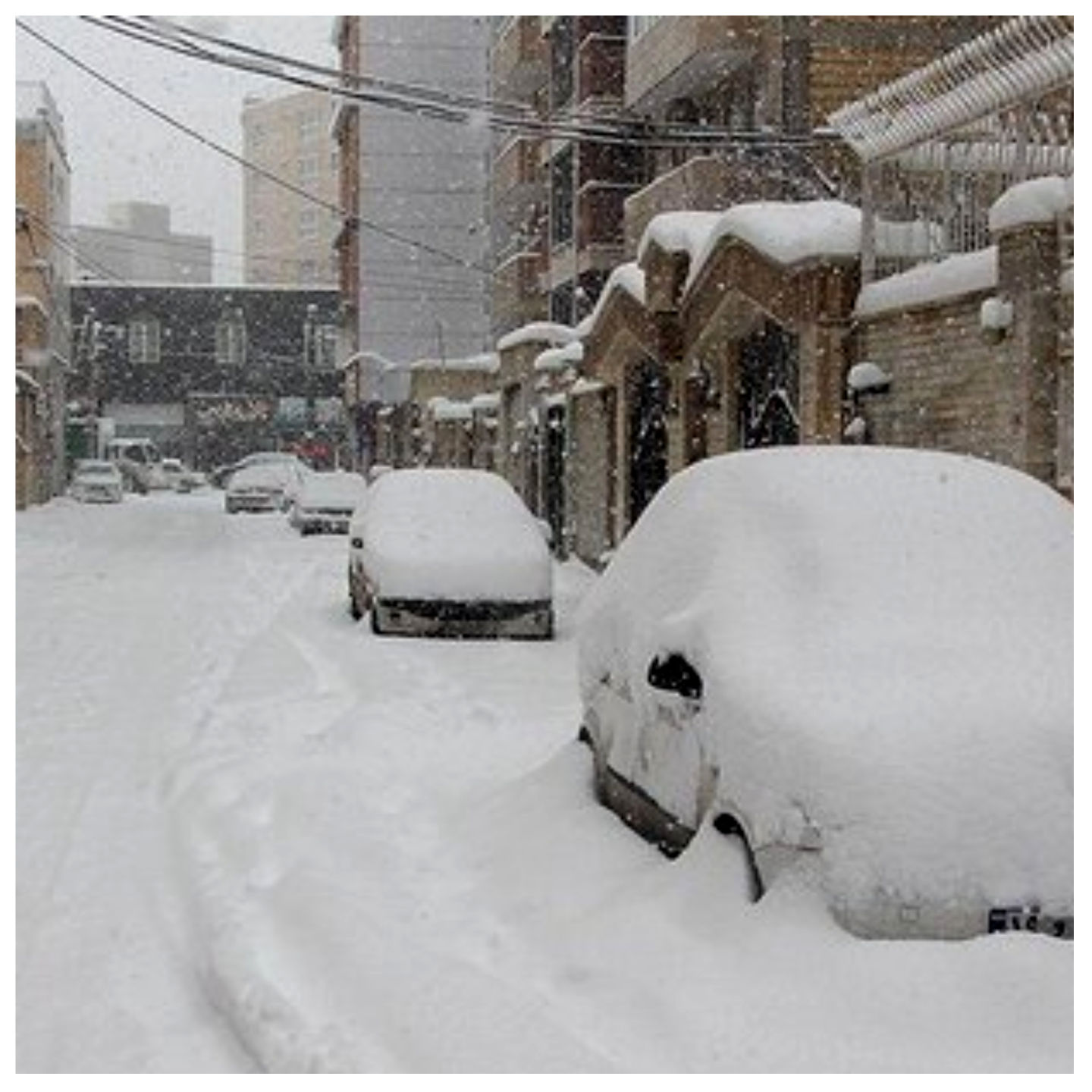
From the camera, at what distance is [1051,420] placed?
1127 centimetres

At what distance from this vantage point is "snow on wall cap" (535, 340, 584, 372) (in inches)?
1031

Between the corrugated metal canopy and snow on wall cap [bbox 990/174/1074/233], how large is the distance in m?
0.66

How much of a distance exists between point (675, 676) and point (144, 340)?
7360cm

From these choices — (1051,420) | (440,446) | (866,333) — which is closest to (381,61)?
(440,446)

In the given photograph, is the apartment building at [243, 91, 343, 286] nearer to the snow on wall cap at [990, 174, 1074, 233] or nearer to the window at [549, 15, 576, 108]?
the window at [549, 15, 576, 108]

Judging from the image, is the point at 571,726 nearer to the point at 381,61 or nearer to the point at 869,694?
the point at 869,694

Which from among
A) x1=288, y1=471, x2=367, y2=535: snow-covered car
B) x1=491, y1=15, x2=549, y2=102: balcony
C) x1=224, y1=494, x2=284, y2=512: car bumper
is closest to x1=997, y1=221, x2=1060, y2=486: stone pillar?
x1=288, y1=471, x2=367, y2=535: snow-covered car

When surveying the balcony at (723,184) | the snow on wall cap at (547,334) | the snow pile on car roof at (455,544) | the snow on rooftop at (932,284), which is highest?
the balcony at (723,184)

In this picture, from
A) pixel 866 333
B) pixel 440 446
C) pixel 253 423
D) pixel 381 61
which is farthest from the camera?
pixel 253 423

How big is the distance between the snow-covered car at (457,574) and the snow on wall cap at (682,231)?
3946mm

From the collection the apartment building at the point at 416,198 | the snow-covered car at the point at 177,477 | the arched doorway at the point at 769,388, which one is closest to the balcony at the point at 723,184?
the arched doorway at the point at 769,388

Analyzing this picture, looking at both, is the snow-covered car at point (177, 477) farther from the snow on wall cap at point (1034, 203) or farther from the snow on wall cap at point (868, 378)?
the snow on wall cap at point (1034, 203)

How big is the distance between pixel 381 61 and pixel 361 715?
4588 cm

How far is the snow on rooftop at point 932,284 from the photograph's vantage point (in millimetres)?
11992
